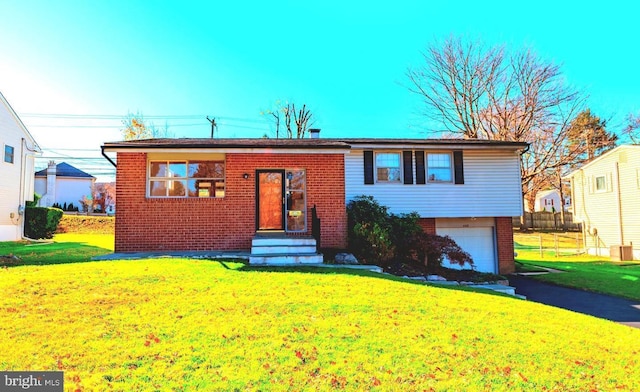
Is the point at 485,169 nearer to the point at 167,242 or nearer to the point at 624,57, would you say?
the point at 167,242

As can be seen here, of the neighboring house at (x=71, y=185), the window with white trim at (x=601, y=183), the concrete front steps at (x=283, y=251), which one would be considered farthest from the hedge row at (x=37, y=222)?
the window with white trim at (x=601, y=183)

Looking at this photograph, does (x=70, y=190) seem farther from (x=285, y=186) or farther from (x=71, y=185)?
(x=285, y=186)

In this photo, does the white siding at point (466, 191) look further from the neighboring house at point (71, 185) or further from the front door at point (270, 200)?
the neighboring house at point (71, 185)

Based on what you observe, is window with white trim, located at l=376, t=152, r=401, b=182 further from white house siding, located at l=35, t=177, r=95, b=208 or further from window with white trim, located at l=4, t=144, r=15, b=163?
white house siding, located at l=35, t=177, r=95, b=208

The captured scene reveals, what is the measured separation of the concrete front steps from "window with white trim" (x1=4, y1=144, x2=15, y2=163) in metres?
17.3

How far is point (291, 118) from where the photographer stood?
30.7 m

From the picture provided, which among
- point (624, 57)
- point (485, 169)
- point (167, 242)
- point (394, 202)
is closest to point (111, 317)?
point (167, 242)

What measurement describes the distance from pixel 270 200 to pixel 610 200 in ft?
70.9

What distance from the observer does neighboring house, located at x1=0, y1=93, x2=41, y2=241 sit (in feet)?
56.9

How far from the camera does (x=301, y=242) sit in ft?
31.3

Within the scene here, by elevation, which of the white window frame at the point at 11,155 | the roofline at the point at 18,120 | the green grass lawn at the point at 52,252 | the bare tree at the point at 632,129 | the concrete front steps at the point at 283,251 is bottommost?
the green grass lawn at the point at 52,252

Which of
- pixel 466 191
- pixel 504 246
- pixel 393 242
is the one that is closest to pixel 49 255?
pixel 393 242

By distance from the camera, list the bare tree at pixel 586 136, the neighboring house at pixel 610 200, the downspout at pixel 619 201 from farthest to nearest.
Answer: the bare tree at pixel 586 136 < the downspout at pixel 619 201 < the neighboring house at pixel 610 200

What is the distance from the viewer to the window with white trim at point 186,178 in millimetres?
10695
